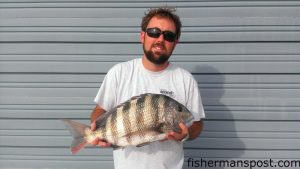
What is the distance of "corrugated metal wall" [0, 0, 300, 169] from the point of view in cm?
361

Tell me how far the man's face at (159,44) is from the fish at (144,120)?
0.25 m

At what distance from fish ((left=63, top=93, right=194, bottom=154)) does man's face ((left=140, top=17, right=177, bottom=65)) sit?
255 mm

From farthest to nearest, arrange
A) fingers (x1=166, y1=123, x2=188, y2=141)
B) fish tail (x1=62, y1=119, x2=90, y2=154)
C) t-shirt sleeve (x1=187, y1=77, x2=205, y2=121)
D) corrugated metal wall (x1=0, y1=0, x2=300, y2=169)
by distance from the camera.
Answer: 1. corrugated metal wall (x1=0, y1=0, x2=300, y2=169)
2. t-shirt sleeve (x1=187, y1=77, x2=205, y2=121)
3. fish tail (x1=62, y1=119, x2=90, y2=154)
4. fingers (x1=166, y1=123, x2=188, y2=141)

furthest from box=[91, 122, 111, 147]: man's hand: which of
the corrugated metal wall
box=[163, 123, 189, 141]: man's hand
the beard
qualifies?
the corrugated metal wall

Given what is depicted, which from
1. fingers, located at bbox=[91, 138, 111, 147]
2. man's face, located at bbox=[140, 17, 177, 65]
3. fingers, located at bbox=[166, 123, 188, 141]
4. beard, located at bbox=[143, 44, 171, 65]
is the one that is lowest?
fingers, located at bbox=[91, 138, 111, 147]

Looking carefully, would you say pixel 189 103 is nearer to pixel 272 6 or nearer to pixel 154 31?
pixel 154 31

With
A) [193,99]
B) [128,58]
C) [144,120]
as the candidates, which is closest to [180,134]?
[144,120]

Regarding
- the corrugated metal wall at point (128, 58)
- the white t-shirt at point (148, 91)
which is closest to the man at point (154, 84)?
the white t-shirt at point (148, 91)

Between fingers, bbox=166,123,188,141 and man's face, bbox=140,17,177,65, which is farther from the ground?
man's face, bbox=140,17,177,65

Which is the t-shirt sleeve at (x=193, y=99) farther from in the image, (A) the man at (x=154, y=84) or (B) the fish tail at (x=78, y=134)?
(B) the fish tail at (x=78, y=134)

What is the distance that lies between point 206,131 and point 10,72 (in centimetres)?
199

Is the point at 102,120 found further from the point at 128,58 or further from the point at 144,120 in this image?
the point at 128,58

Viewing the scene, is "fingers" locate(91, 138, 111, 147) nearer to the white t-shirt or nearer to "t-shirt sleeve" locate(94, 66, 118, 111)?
the white t-shirt

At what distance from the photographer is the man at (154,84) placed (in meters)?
2.38
